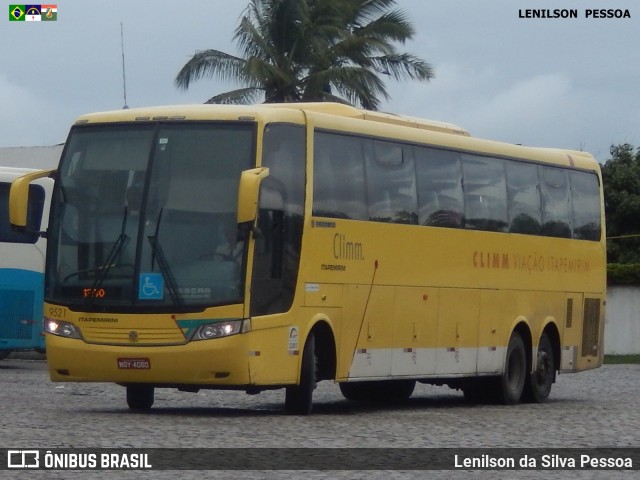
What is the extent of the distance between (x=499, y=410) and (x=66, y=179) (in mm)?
6981

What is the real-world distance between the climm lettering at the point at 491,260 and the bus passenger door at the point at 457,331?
399mm

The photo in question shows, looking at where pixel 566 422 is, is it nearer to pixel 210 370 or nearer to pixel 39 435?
pixel 210 370

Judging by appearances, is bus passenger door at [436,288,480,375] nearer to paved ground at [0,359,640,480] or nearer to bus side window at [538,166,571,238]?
paved ground at [0,359,640,480]

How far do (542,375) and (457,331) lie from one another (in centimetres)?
340

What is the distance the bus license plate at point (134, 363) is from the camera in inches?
704

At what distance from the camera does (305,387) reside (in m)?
18.8

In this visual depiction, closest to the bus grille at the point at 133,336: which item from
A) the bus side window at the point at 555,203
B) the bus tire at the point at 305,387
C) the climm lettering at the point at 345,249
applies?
the bus tire at the point at 305,387

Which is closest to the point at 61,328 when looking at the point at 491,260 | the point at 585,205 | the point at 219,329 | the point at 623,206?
the point at 219,329

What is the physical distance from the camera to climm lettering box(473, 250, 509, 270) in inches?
909

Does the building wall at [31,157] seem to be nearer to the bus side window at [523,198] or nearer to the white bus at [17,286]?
the white bus at [17,286]

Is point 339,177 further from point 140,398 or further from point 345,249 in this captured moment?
point 140,398

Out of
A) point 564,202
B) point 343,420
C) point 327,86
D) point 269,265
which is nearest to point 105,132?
point 269,265

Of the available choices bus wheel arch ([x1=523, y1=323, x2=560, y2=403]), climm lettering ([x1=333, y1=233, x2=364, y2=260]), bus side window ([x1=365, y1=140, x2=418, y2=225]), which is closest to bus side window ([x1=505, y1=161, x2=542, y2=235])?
bus wheel arch ([x1=523, y1=323, x2=560, y2=403])

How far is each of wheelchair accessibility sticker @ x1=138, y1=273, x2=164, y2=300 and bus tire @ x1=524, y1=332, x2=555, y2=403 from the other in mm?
8664
